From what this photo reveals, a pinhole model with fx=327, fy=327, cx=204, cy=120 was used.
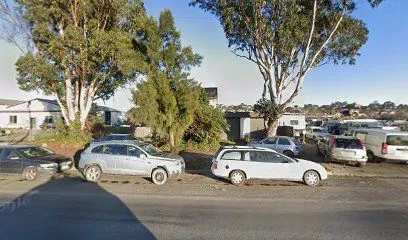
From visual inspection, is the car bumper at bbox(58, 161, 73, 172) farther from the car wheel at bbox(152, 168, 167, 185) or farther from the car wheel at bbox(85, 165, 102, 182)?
the car wheel at bbox(152, 168, 167, 185)

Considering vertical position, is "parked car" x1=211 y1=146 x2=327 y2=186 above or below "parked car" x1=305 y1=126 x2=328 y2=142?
below

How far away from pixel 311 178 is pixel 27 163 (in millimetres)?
11391

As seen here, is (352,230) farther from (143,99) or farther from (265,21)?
(265,21)

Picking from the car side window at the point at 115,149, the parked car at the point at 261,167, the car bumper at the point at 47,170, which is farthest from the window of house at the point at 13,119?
the parked car at the point at 261,167

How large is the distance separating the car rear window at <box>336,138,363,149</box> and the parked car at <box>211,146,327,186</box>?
5.06m

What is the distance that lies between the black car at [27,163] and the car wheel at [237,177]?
24.5 feet

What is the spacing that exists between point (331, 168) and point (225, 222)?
10620 millimetres

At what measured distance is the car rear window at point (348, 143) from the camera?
1680 centimetres

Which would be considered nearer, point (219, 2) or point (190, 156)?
point (190, 156)

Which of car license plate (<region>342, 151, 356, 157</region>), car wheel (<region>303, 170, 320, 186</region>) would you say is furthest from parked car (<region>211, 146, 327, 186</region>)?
car license plate (<region>342, 151, 356, 157</region>)

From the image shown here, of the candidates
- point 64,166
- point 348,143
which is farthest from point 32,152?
point 348,143

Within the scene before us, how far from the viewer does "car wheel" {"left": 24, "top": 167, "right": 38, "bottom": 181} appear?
13359 mm

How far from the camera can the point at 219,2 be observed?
2347cm

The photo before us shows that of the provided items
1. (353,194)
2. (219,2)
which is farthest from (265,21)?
(353,194)
